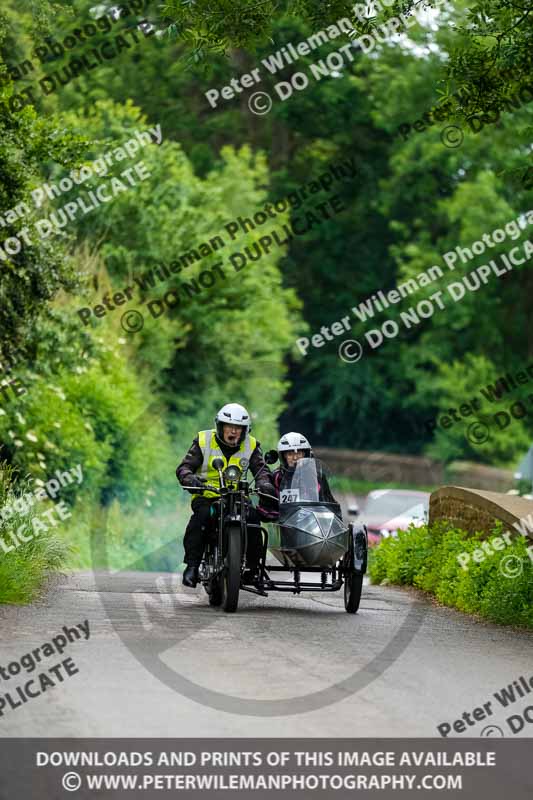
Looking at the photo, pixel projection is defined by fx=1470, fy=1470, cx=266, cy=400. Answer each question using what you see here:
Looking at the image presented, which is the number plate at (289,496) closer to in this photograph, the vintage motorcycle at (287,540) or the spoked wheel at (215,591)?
the vintage motorcycle at (287,540)

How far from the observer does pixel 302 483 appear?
1408cm

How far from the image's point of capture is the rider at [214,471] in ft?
45.4

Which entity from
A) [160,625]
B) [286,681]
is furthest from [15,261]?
[286,681]

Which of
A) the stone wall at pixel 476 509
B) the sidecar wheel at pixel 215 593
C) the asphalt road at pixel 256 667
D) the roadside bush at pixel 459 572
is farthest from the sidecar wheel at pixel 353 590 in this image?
the stone wall at pixel 476 509

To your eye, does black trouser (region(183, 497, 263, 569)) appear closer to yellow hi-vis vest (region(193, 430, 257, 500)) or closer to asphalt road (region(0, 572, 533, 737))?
yellow hi-vis vest (region(193, 430, 257, 500))

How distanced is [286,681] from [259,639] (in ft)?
7.03

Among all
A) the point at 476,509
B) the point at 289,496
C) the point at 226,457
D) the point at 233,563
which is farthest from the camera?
the point at 476,509

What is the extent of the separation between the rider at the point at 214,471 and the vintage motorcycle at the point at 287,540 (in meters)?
0.11

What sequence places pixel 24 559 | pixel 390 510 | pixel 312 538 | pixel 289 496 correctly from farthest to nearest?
pixel 390 510 < pixel 24 559 < pixel 289 496 < pixel 312 538

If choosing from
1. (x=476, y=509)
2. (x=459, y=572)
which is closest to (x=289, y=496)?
(x=459, y=572)

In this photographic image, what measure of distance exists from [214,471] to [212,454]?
18 cm

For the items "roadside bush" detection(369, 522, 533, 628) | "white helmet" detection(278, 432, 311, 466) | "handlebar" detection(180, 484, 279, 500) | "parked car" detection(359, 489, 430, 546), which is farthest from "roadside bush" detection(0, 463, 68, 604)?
"parked car" detection(359, 489, 430, 546)

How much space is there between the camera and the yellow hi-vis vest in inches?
560

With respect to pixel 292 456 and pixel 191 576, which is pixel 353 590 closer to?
pixel 292 456
